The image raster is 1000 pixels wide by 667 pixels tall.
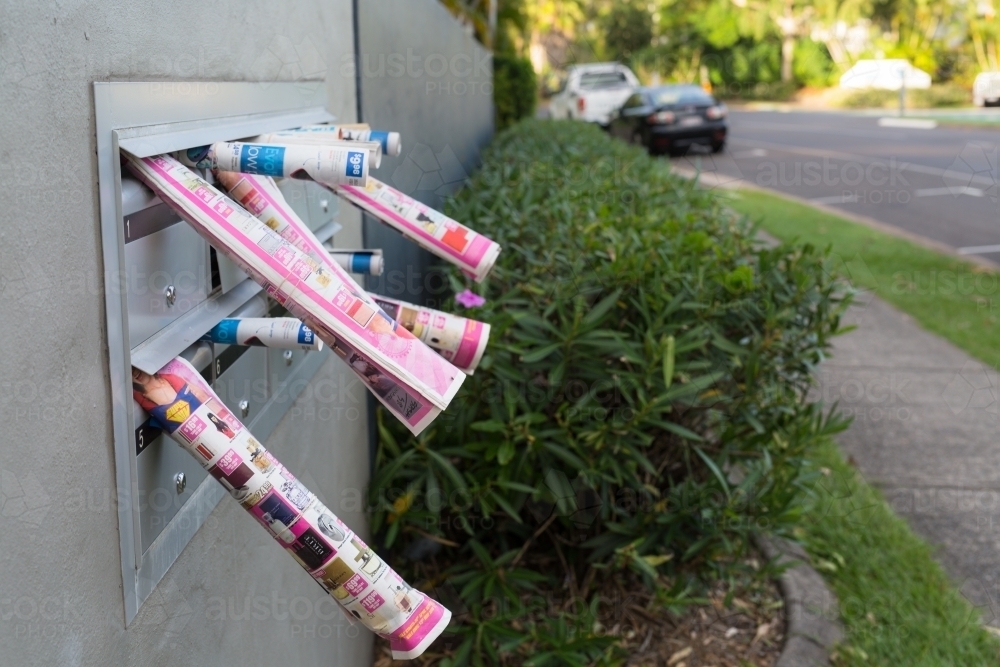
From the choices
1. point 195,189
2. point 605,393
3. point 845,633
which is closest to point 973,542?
point 845,633

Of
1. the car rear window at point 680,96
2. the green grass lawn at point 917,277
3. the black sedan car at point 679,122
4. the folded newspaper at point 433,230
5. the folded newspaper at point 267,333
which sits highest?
the car rear window at point 680,96

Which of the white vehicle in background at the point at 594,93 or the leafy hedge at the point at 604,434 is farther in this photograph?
the white vehicle in background at the point at 594,93

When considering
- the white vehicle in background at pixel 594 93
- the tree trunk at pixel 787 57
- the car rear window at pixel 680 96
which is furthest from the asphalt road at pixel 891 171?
the tree trunk at pixel 787 57

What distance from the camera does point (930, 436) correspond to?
4.66m

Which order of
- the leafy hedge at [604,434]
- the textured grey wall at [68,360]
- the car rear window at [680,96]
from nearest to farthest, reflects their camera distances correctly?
the textured grey wall at [68,360]
the leafy hedge at [604,434]
the car rear window at [680,96]

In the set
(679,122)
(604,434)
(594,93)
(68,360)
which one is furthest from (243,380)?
(594,93)

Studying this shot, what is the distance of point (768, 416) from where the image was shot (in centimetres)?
284

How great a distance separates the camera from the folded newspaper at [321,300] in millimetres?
1066

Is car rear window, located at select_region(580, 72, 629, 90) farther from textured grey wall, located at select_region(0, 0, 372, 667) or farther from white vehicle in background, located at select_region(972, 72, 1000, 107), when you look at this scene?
textured grey wall, located at select_region(0, 0, 372, 667)

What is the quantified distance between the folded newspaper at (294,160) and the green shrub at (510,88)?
43.4 feet

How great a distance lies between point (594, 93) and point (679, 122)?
18.3 feet

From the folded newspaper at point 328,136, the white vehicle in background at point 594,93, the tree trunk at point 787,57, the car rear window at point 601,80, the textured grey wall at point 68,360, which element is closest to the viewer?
the textured grey wall at point 68,360

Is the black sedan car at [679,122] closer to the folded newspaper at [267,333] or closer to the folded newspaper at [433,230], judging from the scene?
the folded newspaper at [433,230]

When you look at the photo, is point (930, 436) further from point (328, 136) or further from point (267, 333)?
point (267, 333)
